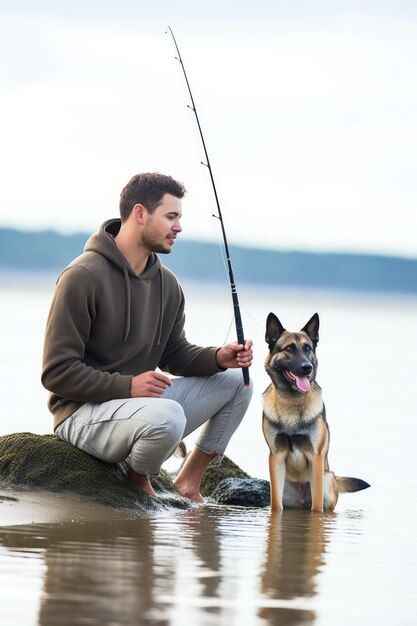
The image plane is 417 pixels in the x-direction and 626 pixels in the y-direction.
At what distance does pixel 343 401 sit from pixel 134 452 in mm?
9713


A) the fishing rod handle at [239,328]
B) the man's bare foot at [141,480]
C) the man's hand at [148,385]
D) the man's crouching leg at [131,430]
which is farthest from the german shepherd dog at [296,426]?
the man's hand at [148,385]

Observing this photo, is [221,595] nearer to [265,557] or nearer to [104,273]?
[265,557]

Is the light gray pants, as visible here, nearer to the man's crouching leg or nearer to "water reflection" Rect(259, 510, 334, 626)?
the man's crouching leg

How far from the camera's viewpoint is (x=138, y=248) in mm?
5844

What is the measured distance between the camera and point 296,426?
6551 millimetres

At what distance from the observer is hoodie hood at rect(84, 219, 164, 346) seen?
572cm

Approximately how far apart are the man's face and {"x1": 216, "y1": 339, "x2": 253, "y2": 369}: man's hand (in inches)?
22.8

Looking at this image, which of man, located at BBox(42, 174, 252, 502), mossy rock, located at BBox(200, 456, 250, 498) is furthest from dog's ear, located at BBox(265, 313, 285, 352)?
mossy rock, located at BBox(200, 456, 250, 498)

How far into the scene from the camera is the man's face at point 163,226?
5.79 metres

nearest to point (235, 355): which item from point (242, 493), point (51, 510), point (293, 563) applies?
point (242, 493)

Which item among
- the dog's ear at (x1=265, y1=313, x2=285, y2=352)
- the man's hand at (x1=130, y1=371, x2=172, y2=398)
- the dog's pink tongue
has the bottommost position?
the man's hand at (x1=130, y1=371, x2=172, y2=398)

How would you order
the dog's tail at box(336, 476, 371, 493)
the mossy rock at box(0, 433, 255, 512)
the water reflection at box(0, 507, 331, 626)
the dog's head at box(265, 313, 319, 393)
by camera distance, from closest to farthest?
the water reflection at box(0, 507, 331, 626)
the mossy rock at box(0, 433, 255, 512)
the dog's head at box(265, 313, 319, 393)
the dog's tail at box(336, 476, 371, 493)

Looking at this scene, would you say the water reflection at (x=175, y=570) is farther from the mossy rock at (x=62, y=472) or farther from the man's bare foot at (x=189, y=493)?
the man's bare foot at (x=189, y=493)

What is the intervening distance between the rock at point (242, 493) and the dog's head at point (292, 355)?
1.98ft
